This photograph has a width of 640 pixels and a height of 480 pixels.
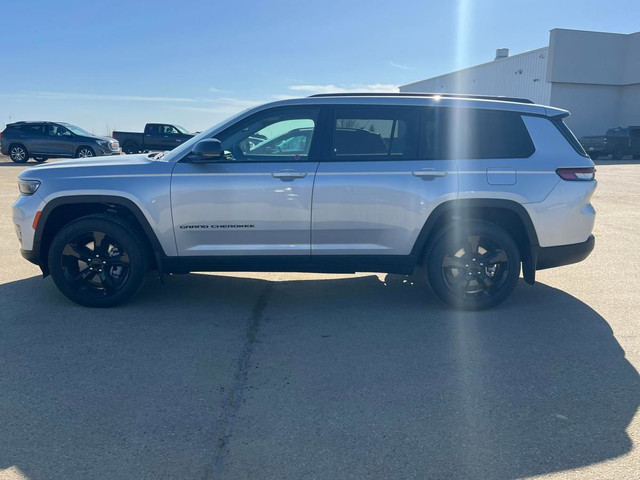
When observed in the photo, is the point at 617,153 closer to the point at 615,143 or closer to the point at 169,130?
the point at 615,143

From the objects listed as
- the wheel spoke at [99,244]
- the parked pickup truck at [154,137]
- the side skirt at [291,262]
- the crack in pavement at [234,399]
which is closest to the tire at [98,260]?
the wheel spoke at [99,244]

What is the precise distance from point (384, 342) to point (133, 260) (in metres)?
2.35

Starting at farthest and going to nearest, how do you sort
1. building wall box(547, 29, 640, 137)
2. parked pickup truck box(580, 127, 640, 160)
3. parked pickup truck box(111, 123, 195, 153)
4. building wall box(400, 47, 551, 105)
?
building wall box(400, 47, 551, 105), building wall box(547, 29, 640, 137), parked pickup truck box(580, 127, 640, 160), parked pickup truck box(111, 123, 195, 153)

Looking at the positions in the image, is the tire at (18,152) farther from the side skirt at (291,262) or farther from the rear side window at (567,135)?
the rear side window at (567,135)

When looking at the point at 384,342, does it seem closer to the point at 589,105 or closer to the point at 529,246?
the point at 529,246

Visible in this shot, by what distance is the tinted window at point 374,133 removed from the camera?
4.71 m

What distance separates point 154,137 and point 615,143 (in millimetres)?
24814

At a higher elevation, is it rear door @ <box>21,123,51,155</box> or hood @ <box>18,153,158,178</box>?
rear door @ <box>21,123,51,155</box>

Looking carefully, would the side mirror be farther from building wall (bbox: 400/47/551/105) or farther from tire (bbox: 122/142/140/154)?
building wall (bbox: 400/47/551/105)

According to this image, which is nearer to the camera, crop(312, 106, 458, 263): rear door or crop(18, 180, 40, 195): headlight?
crop(312, 106, 458, 263): rear door

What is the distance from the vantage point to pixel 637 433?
2.95 meters

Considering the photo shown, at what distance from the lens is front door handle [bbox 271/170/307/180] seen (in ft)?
15.0

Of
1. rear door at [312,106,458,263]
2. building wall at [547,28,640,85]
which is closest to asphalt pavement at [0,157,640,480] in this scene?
rear door at [312,106,458,263]

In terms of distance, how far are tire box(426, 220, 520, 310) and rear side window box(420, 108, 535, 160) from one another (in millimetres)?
661
